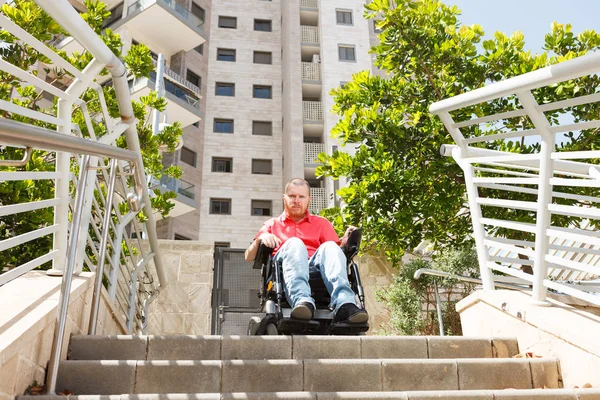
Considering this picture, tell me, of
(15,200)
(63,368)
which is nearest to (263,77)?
(15,200)

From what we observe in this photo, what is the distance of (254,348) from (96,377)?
0.83 metres

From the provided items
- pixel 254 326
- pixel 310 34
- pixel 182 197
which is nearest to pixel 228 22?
pixel 310 34

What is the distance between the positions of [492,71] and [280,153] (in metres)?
18.5

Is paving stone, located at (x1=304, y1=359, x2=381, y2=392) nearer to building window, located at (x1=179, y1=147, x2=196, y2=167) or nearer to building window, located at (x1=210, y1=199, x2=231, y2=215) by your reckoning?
building window, located at (x1=179, y1=147, x2=196, y2=167)

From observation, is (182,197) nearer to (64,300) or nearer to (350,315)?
(350,315)

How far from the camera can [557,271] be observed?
8.84 metres

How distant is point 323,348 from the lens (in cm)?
309

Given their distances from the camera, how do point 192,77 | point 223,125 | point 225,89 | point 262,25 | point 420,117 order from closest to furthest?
point 420,117 < point 192,77 < point 223,125 < point 225,89 < point 262,25

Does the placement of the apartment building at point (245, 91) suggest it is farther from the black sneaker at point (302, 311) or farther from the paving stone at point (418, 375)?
the paving stone at point (418, 375)

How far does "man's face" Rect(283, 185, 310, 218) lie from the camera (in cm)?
436

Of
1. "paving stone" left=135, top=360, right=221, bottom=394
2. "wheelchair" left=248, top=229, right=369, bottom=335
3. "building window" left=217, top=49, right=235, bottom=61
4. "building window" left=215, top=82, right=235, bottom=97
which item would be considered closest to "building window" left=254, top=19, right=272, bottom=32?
"building window" left=217, top=49, right=235, bottom=61

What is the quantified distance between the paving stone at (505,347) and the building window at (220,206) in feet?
69.1

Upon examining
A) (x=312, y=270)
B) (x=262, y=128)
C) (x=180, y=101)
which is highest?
(x=262, y=128)

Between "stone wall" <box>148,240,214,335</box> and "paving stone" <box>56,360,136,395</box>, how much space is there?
6.17 metres
